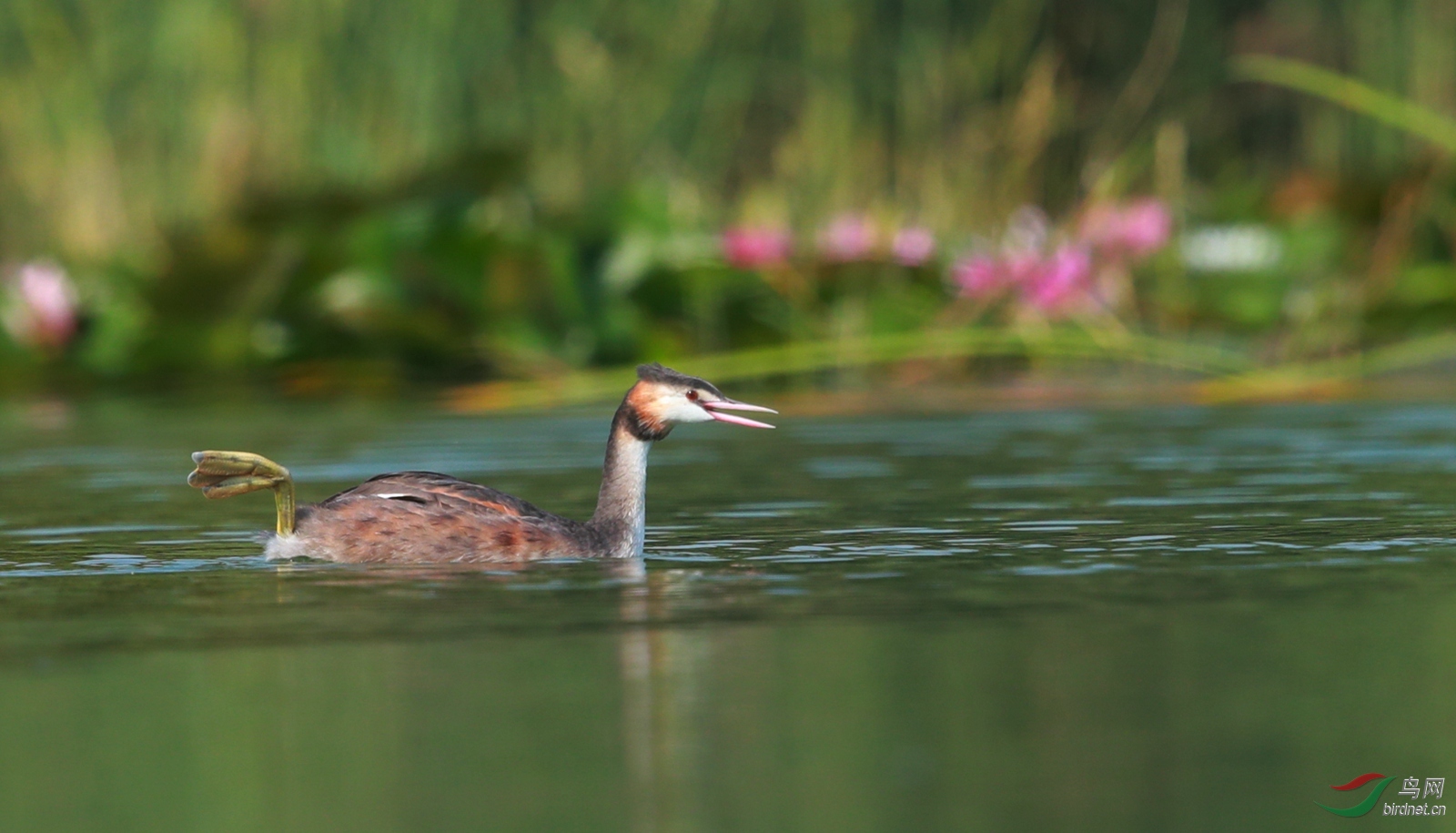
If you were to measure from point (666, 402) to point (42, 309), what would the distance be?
735 cm

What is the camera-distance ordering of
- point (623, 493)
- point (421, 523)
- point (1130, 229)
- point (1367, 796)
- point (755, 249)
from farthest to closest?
point (1130, 229)
point (755, 249)
point (623, 493)
point (421, 523)
point (1367, 796)

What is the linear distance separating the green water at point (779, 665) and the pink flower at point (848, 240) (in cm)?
470

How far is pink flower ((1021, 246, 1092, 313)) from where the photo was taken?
1286 cm

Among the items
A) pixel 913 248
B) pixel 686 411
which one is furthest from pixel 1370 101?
pixel 913 248

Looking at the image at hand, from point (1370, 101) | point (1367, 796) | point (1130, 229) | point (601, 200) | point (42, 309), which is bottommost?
point (1367, 796)

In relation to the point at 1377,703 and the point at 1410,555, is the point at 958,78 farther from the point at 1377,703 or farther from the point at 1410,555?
the point at 1377,703

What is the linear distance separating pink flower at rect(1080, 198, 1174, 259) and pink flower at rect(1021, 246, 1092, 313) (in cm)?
106

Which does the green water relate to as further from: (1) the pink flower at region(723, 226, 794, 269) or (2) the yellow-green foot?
(1) the pink flower at region(723, 226, 794, 269)

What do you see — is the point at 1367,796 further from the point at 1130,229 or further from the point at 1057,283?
the point at 1130,229

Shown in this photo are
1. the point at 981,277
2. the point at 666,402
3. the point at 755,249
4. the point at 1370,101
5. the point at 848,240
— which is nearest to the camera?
the point at 666,402

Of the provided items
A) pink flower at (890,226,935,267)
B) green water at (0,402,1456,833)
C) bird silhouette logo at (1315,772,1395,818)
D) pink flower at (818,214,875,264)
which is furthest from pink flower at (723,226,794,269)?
bird silhouette logo at (1315,772,1395,818)

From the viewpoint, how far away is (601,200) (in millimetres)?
14625

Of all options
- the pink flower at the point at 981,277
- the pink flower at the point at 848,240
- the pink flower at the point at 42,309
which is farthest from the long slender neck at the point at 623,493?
the pink flower at the point at 42,309

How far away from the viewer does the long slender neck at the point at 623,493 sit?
7551mm
